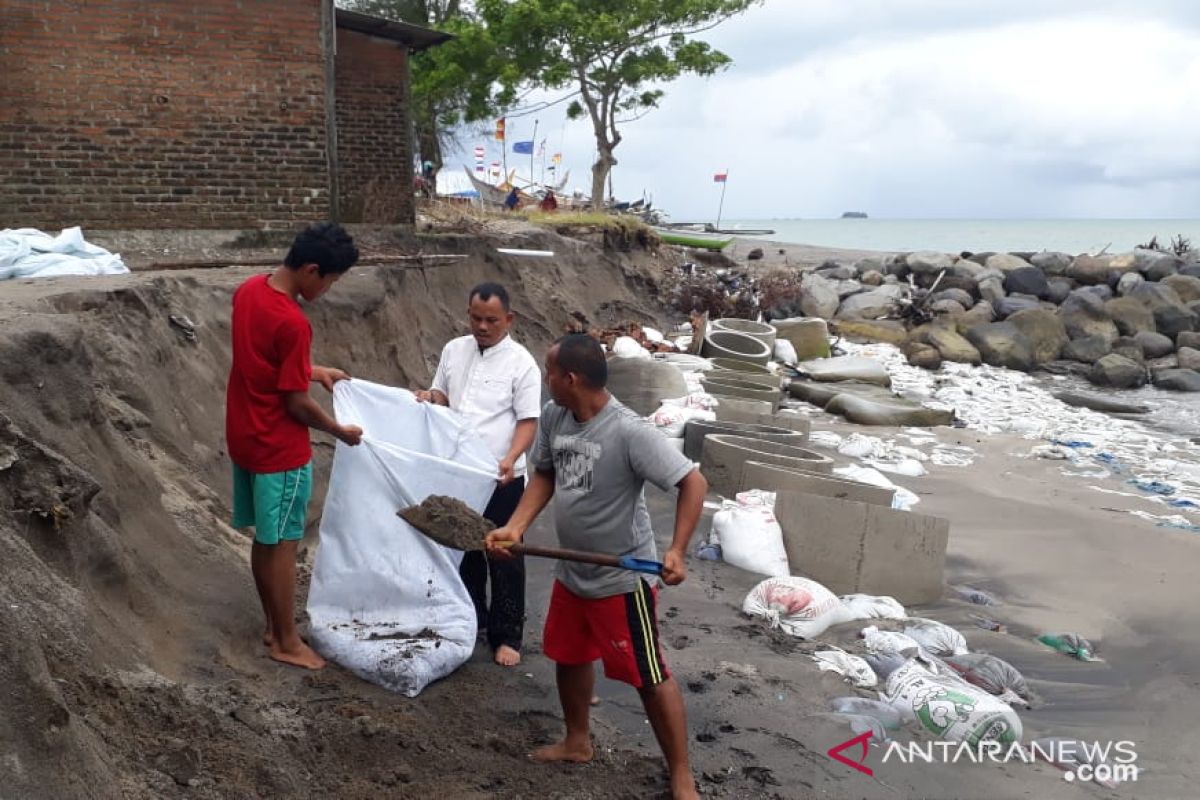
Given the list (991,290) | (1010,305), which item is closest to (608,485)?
(1010,305)

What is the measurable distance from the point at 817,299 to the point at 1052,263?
7.87m

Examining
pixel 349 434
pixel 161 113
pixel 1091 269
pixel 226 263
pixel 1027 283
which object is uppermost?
pixel 161 113

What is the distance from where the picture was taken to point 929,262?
79.7ft

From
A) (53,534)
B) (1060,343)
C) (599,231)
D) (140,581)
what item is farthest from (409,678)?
(1060,343)

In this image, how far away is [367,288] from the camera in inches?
333

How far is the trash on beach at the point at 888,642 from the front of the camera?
480cm

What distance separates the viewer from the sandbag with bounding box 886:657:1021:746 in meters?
3.99

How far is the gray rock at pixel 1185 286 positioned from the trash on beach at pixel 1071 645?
1980cm

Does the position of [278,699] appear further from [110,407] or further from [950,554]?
[950,554]

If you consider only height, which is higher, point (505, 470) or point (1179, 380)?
point (505, 470)

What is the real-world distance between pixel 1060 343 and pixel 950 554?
13901 millimetres

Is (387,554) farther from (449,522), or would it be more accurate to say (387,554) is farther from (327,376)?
(327,376)

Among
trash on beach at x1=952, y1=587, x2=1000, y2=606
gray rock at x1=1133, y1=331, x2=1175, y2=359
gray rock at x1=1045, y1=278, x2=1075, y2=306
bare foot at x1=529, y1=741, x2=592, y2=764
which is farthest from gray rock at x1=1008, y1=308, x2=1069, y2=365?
bare foot at x1=529, y1=741, x2=592, y2=764

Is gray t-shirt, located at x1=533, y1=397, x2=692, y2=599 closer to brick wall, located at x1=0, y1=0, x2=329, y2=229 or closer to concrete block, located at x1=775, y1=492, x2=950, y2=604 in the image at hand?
concrete block, located at x1=775, y1=492, x2=950, y2=604
